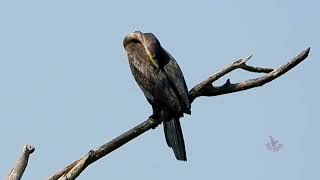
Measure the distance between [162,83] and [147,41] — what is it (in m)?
0.99

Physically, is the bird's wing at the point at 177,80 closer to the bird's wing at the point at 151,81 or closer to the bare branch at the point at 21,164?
the bird's wing at the point at 151,81

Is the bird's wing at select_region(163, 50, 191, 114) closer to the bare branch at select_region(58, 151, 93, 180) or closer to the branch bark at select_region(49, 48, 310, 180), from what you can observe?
the branch bark at select_region(49, 48, 310, 180)

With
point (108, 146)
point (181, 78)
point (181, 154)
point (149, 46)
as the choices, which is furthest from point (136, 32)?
point (108, 146)

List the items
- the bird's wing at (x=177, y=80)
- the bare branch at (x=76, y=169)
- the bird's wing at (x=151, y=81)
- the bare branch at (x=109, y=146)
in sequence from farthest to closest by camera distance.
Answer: the bird's wing at (x=151, y=81) → the bird's wing at (x=177, y=80) → the bare branch at (x=109, y=146) → the bare branch at (x=76, y=169)

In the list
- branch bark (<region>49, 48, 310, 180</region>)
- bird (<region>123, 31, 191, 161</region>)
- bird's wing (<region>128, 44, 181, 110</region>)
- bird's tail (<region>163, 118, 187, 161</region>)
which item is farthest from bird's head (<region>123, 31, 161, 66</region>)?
branch bark (<region>49, 48, 310, 180</region>)

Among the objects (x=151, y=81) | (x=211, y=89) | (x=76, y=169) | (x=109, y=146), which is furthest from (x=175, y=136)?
(x=76, y=169)

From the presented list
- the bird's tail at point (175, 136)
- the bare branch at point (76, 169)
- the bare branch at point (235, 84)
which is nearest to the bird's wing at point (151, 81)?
the bird's tail at point (175, 136)

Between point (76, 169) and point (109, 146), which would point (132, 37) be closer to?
point (109, 146)

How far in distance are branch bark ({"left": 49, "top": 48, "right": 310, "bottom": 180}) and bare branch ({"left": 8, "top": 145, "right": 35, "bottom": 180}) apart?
29 cm

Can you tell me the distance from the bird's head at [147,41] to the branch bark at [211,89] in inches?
49.0

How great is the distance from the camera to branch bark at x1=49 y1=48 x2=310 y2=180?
7.64 metres

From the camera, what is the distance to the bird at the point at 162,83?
9545mm

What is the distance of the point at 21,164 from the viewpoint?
7363 millimetres

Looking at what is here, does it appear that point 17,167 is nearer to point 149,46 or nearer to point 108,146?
point 108,146
